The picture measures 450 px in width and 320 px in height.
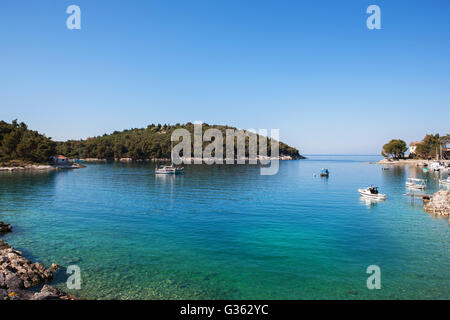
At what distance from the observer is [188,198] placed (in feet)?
161

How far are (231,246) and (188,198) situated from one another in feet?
88.7

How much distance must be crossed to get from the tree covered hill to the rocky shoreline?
392 feet

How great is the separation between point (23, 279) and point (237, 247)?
14.8 metres

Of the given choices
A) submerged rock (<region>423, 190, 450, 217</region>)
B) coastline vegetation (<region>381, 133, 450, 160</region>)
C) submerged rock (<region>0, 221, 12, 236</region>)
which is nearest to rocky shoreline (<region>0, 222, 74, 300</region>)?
submerged rock (<region>0, 221, 12, 236</region>)

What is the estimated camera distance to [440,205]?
3756 centimetres

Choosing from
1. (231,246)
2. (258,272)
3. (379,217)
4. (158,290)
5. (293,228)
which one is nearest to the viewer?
(158,290)

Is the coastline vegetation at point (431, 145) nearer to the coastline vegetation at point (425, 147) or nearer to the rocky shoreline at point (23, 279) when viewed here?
the coastline vegetation at point (425, 147)

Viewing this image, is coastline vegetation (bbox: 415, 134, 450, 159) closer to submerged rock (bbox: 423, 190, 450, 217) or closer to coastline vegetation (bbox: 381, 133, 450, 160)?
coastline vegetation (bbox: 381, 133, 450, 160)

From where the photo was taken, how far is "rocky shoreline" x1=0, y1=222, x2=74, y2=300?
1368cm

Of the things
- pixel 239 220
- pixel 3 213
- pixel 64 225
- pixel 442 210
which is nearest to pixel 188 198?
pixel 239 220

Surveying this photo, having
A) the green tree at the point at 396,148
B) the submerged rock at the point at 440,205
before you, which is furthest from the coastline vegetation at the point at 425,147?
the submerged rock at the point at 440,205

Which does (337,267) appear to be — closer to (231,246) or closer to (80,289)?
(231,246)

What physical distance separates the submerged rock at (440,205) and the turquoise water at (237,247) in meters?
1.66

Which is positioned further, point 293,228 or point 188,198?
point 188,198
